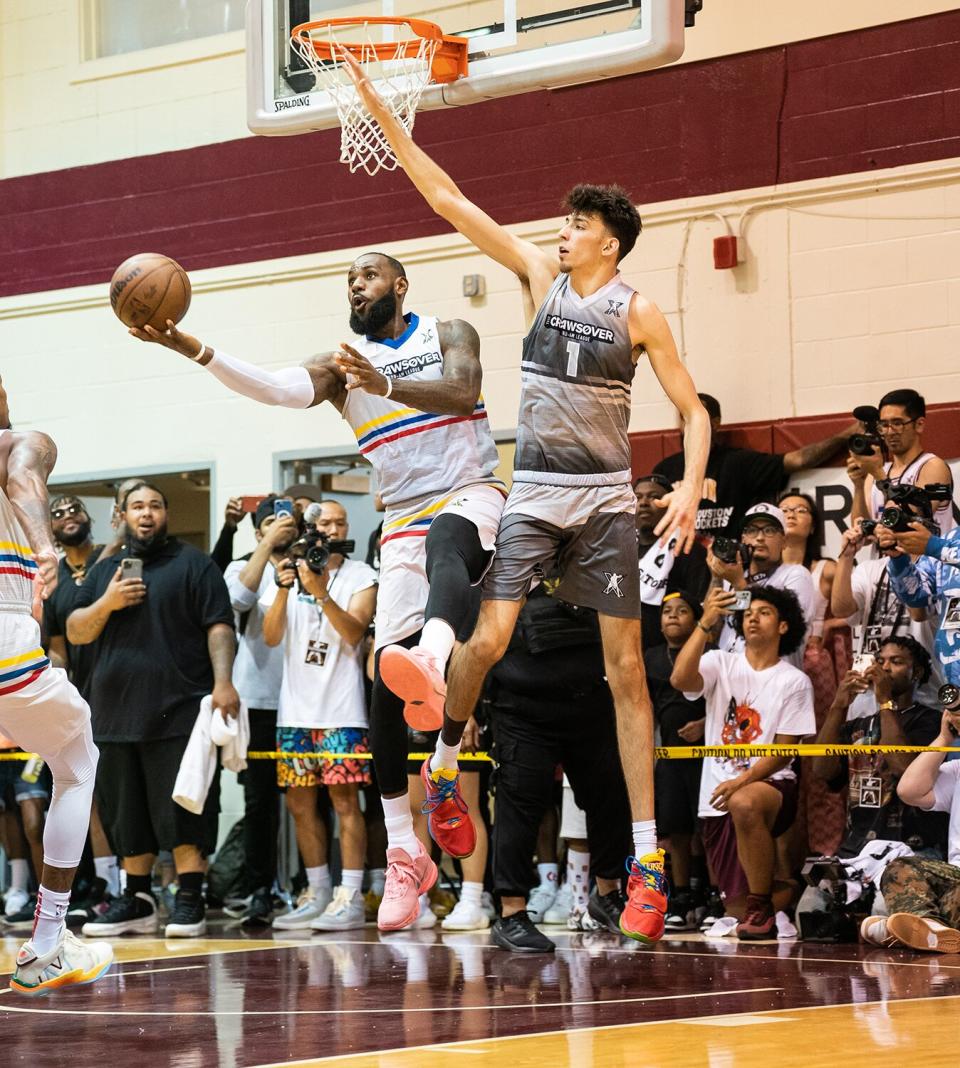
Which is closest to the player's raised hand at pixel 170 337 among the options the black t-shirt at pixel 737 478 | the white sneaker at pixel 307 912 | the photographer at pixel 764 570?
the photographer at pixel 764 570

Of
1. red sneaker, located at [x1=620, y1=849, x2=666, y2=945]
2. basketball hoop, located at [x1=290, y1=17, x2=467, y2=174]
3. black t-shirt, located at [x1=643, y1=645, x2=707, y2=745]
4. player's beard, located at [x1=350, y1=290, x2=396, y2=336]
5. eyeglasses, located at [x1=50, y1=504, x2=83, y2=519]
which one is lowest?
red sneaker, located at [x1=620, y1=849, x2=666, y2=945]

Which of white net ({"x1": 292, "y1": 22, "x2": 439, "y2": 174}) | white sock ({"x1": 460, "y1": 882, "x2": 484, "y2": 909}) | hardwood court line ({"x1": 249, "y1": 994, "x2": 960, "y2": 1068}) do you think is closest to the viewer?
hardwood court line ({"x1": 249, "y1": 994, "x2": 960, "y2": 1068})

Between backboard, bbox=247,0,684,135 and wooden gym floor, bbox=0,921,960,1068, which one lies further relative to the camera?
backboard, bbox=247,0,684,135

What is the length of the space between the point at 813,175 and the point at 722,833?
437 cm

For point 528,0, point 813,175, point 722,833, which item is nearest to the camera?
point 528,0

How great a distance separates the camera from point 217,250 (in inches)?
512

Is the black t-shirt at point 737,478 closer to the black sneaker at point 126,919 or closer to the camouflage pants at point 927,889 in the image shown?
the camouflage pants at point 927,889

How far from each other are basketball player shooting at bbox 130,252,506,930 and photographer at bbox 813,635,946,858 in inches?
93.2

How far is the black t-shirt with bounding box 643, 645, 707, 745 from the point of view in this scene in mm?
9430

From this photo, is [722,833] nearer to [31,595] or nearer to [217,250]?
[31,595]

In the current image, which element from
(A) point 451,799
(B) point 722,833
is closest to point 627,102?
(B) point 722,833

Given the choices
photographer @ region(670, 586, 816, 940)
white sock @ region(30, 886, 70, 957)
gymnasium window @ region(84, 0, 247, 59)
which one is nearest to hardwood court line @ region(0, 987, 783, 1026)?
white sock @ region(30, 886, 70, 957)

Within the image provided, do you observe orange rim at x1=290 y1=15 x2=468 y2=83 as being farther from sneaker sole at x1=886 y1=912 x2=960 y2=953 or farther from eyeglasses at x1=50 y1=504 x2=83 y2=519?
sneaker sole at x1=886 y1=912 x2=960 y2=953

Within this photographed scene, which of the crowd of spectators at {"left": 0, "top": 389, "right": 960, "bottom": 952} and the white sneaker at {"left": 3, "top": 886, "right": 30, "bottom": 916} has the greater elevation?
the crowd of spectators at {"left": 0, "top": 389, "right": 960, "bottom": 952}
